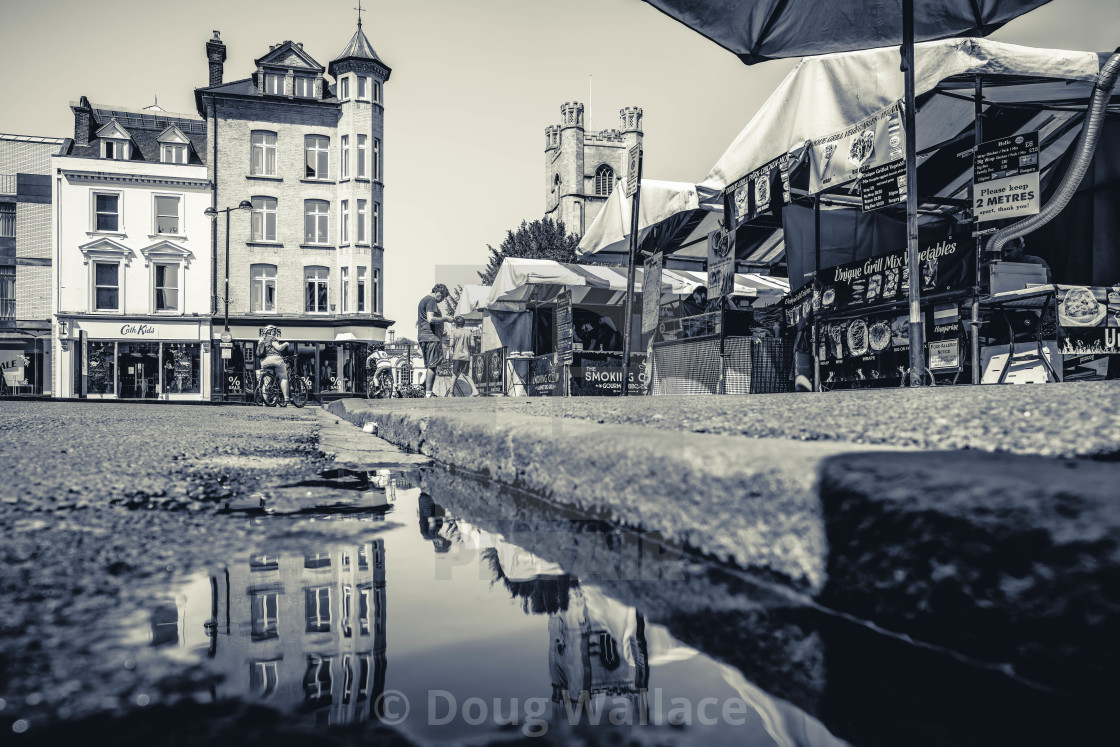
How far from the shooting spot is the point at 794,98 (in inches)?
269

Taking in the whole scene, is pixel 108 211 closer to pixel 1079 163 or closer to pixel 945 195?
pixel 945 195

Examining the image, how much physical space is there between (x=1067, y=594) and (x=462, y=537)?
130 cm

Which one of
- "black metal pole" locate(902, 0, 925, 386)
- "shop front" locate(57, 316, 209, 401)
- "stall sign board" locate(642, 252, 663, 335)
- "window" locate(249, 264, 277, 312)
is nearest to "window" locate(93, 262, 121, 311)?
"shop front" locate(57, 316, 209, 401)

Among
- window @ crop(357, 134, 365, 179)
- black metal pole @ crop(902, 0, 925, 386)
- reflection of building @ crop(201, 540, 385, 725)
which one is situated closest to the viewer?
reflection of building @ crop(201, 540, 385, 725)

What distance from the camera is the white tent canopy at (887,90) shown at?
526cm

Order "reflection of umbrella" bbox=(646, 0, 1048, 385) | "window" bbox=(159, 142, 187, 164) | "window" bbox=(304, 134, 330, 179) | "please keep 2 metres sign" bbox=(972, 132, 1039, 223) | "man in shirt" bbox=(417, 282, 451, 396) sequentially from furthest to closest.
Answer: "window" bbox=(304, 134, 330, 179) → "window" bbox=(159, 142, 187, 164) → "man in shirt" bbox=(417, 282, 451, 396) → "reflection of umbrella" bbox=(646, 0, 1048, 385) → "please keep 2 metres sign" bbox=(972, 132, 1039, 223)

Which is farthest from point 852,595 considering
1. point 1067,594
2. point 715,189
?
point 715,189

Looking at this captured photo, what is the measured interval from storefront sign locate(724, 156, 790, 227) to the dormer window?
25426mm

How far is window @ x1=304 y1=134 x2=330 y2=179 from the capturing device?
93.7ft

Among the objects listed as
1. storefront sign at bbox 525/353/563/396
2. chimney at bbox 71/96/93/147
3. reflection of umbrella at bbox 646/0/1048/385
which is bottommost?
storefront sign at bbox 525/353/563/396

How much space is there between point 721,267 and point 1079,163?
3.30 meters

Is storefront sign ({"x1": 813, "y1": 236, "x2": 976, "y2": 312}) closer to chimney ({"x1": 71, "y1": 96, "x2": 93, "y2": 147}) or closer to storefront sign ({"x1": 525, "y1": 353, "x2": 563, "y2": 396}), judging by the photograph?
storefront sign ({"x1": 525, "y1": 353, "x2": 563, "y2": 396})

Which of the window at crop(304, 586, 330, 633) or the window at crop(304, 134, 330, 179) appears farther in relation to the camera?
the window at crop(304, 134, 330, 179)

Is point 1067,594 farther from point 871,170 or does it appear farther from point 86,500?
point 871,170
